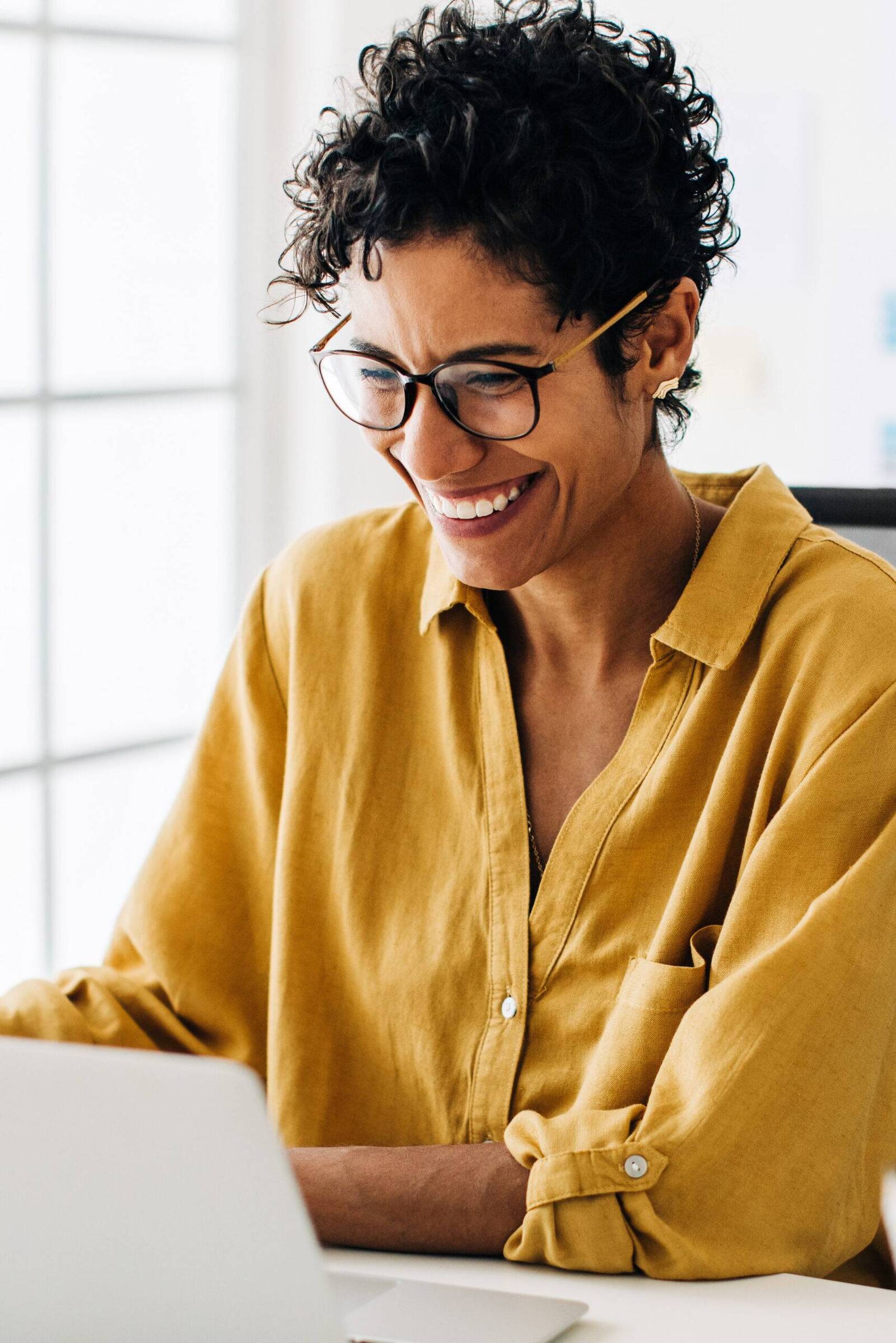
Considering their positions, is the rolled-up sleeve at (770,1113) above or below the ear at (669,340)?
below

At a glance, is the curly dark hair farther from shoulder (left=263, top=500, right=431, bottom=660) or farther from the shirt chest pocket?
the shirt chest pocket

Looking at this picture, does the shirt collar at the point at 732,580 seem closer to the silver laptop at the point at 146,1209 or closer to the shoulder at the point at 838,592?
the shoulder at the point at 838,592

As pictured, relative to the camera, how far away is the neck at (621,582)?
1393 mm

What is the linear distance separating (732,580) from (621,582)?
116 millimetres

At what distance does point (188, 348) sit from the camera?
2.82m

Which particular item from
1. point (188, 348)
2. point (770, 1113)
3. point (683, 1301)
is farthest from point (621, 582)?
point (188, 348)

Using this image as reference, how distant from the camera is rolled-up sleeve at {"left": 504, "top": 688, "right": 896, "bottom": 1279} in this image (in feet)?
3.38

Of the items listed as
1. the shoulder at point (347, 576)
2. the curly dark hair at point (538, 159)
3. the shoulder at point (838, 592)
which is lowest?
the shoulder at point (347, 576)

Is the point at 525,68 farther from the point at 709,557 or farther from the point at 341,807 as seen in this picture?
the point at 341,807

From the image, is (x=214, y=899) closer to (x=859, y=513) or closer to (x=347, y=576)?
(x=347, y=576)

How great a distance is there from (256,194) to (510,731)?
175 cm

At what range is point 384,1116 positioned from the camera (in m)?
1.40

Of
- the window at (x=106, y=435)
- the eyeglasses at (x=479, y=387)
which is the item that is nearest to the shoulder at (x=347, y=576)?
the eyeglasses at (x=479, y=387)

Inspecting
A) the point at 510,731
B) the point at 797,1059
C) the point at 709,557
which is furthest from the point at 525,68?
the point at 797,1059
